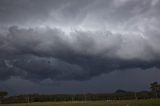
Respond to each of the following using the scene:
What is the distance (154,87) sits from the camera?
176750 millimetres

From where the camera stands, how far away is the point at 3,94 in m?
180

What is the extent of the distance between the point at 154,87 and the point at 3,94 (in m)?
85.8
